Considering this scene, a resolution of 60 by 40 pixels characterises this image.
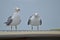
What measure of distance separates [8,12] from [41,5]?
315mm

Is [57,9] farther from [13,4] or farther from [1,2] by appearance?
[1,2]

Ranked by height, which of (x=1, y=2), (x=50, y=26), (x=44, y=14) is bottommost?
(x=50, y=26)

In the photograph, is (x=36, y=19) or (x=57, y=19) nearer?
(x=36, y=19)

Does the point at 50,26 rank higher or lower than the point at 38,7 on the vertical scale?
lower

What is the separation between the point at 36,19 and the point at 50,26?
0.29m

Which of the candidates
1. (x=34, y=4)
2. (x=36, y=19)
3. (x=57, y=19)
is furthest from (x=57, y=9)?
(x=36, y=19)

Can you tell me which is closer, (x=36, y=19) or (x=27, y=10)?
(x=36, y=19)

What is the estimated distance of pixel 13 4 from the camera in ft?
3.88

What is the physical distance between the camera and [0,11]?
117 centimetres

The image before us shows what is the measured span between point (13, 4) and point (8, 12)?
88 millimetres

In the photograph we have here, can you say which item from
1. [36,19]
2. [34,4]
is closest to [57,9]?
[34,4]

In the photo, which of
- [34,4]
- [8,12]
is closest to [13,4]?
[8,12]

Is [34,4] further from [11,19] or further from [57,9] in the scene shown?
[11,19]

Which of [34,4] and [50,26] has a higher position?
[34,4]
